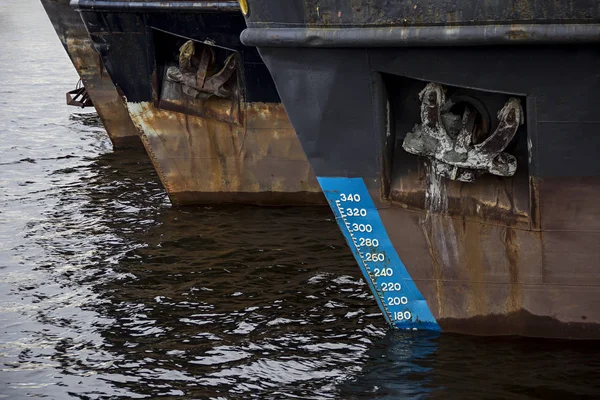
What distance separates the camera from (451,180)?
5.05m

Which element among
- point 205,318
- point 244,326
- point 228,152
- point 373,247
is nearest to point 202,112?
point 228,152

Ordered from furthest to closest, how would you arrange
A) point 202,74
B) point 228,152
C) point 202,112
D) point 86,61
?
point 86,61 < point 228,152 < point 202,112 < point 202,74

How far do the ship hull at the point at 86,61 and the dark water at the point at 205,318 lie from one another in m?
1.59

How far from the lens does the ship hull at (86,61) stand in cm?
1120

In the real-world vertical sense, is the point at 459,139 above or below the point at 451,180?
above

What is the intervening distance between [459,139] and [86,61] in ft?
23.7

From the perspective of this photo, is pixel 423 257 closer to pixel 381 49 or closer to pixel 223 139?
pixel 381 49

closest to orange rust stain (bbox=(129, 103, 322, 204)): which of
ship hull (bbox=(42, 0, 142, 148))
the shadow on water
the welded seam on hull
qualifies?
the shadow on water

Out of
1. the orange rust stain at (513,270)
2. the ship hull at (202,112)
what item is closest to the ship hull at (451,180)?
the orange rust stain at (513,270)

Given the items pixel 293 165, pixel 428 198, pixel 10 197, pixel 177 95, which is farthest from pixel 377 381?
pixel 10 197

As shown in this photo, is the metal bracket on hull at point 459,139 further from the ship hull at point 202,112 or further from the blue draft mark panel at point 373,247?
the ship hull at point 202,112

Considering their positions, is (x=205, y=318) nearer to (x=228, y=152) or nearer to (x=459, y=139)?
(x=459, y=139)

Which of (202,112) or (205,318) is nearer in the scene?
(205,318)

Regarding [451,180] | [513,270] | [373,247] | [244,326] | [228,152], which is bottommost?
[244,326]
